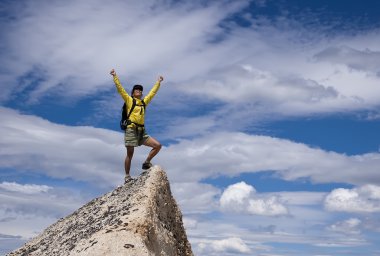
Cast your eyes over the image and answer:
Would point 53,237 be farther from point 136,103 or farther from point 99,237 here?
point 136,103

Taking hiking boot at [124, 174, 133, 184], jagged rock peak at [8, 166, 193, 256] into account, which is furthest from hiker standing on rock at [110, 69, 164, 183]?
jagged rock peak at [8, 166, 193, 256]

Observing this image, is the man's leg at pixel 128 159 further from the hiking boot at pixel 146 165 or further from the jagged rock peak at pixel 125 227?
the jagged rock peak at pixel 125 227

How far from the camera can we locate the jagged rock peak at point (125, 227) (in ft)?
31.0

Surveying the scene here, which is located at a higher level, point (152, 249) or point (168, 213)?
point (168, 213)

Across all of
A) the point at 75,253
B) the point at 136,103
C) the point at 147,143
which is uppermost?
the point at 136,103

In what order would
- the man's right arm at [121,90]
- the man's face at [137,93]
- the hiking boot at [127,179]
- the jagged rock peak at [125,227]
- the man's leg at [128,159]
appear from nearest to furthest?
the jagged rock peak at [125,227] < the hiking boot at [127,179] < the man's leg at [128,159] < the man's right arm at [121,90] < the man's face at [137,93]

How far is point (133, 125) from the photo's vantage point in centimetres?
1405

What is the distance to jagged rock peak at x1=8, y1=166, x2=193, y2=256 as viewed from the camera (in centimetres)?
945

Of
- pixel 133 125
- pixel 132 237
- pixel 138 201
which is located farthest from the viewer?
pixel 133 125

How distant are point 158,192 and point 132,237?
231 cm

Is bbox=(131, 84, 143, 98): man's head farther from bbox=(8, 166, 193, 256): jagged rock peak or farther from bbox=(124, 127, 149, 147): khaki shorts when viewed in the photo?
bbox=(8, 166, 193, 256): jagged rock peak

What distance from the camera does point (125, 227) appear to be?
9719mm

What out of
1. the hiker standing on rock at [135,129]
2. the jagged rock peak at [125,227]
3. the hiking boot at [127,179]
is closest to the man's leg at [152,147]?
the hiker standing on rock at [135,129]

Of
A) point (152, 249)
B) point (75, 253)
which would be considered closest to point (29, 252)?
point (75, 253)
